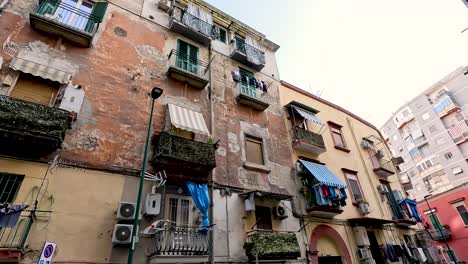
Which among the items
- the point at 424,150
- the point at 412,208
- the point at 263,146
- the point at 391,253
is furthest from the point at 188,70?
the point at 424,150

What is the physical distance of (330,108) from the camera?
1852 centimetres

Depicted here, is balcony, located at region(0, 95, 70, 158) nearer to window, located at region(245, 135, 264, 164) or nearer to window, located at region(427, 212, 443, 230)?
window, located at region(245, 135, 264, 164)

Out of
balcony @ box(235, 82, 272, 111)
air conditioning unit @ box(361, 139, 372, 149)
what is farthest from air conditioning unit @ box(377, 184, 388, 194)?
balcony @ box(235, 82, 272, 111)

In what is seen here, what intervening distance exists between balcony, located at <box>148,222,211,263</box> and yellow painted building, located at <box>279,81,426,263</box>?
5747mm

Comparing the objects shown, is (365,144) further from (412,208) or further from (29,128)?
(29,128)

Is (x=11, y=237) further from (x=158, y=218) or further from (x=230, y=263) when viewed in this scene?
(x=230, y=263)

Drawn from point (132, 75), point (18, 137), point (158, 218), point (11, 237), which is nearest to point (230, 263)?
point (158, 218)

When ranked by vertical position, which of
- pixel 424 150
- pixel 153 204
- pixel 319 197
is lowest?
pixel 153 204

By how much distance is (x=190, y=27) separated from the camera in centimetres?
1316

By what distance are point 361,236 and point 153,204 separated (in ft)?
36.2

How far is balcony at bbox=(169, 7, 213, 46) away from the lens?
1302 cm

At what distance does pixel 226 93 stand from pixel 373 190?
473 inches

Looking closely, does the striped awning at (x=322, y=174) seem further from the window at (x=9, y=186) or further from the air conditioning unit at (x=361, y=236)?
the window at (x=9, y=186)

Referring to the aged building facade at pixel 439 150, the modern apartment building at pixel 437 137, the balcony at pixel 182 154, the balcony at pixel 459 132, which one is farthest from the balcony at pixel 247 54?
the balcony at pixel 459 132
